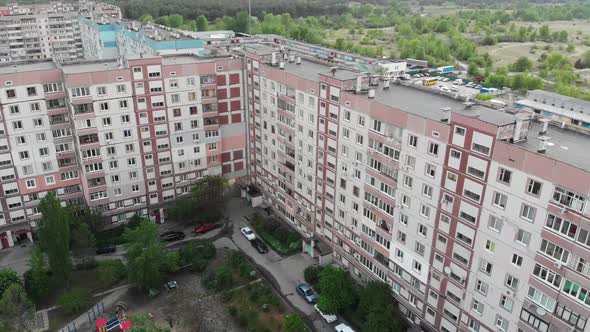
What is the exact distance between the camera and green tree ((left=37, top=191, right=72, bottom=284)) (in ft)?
160

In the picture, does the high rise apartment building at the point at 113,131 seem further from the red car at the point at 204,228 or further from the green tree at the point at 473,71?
the green tree at the point at 473,71

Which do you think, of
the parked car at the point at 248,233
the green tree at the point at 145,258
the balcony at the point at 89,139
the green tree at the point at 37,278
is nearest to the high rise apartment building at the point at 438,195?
the parked car at the point at 248,233

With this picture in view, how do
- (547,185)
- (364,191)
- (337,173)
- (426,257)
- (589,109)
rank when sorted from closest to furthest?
(547,185), (426,257), (364,191), (337,173), (589,109)

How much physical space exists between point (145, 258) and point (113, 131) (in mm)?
19522

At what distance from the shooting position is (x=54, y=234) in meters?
49.1

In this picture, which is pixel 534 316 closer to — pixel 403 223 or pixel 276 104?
pixel 403 223

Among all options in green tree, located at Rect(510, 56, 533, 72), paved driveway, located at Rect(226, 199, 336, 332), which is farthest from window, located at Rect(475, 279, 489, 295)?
green tree, located at Rect(510, 56, 533, 72)

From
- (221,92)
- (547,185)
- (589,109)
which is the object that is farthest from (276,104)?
(589,109)

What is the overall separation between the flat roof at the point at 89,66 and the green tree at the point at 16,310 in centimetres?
2757

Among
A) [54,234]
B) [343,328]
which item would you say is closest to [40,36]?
[54,234]

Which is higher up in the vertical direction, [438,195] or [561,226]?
[561,226]

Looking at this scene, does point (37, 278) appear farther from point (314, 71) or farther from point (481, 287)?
point (481, 287)

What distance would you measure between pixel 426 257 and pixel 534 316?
10.5m

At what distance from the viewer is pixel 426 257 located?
42625 millimetres
